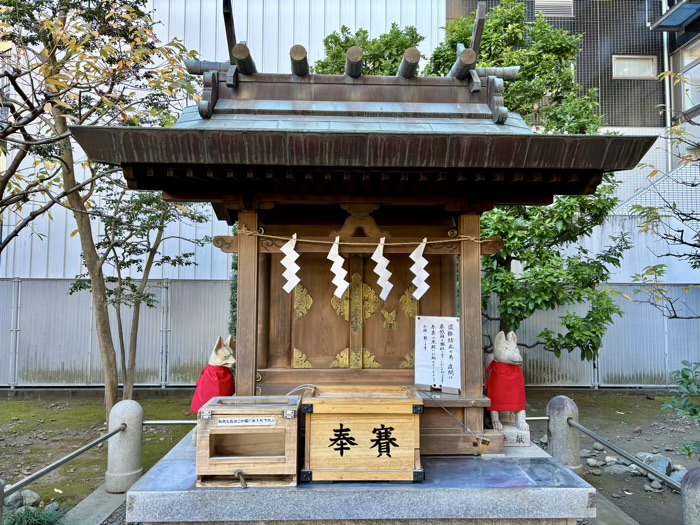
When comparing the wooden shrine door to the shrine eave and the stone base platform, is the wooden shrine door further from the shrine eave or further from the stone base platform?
the stone base platform

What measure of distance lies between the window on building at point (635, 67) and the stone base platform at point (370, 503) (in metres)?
16.4

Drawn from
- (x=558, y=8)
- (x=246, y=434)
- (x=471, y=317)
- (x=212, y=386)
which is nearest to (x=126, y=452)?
(x=212, y=386)

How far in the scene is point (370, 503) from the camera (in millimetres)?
3719

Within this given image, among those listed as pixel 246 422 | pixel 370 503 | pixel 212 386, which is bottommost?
pixel 370 503

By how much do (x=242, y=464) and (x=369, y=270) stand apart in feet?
7.97

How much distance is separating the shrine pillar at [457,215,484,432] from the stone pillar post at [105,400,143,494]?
4.24 m

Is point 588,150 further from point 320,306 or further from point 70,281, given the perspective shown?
point 70,281

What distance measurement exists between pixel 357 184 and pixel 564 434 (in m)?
4.56

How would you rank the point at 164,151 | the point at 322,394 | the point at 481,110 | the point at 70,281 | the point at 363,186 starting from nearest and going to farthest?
the point at 164,151
the point at 322,394
the point at 363,186
the point at 481,110
the point at 70,281

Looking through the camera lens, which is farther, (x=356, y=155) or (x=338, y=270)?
(x=338, y=270)

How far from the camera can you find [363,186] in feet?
14.9

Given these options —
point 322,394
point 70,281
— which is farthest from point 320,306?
point 70,281

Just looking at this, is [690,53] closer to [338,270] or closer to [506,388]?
[506,388]

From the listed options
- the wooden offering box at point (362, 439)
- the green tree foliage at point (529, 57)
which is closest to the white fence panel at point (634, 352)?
the green tree foliage at point (529, 57)
